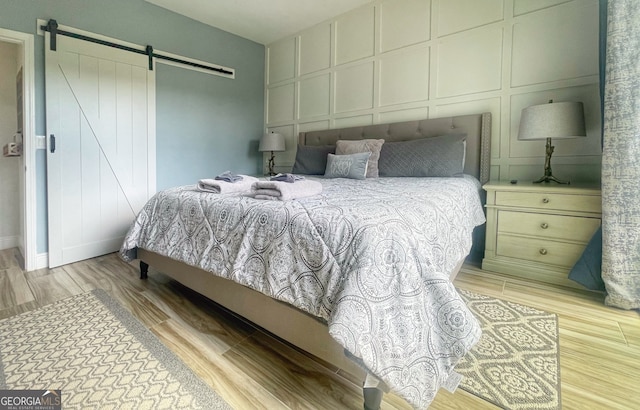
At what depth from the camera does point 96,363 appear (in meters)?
1.33

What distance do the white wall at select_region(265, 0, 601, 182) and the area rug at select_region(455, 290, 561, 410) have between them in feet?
4.56

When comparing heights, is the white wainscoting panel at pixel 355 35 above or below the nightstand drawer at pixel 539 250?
above

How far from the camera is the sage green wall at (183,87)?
8.43 feet

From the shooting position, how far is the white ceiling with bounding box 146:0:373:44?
10.5 feet

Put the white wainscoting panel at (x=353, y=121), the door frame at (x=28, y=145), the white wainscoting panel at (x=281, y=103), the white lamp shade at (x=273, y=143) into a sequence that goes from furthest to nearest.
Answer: the white wainscoting panel at (x=281, y=103) < the white lamp shade at (x=273, y=143) < the white wainscoting panel at (x=353, y=121) < the door frame at (x=28, y=145)

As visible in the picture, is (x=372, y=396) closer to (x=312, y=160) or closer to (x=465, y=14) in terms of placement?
(x=312, y=160)

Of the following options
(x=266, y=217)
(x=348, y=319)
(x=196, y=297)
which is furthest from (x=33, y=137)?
(x=348, y=319)

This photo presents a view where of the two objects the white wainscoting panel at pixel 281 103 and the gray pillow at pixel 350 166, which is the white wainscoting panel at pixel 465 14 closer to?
the gray pillow at pixel 350 166

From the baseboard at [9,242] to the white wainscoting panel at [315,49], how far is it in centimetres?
389

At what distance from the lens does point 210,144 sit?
12.5 feet

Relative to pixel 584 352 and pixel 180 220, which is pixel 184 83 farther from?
pixel 584 352

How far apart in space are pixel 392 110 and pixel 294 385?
9.32 feet

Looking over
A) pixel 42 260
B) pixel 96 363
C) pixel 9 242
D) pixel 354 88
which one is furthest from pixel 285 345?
pixel 9 242

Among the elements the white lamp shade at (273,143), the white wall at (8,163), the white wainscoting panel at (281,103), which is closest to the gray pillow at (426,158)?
the white lamp shade at (273,143)
